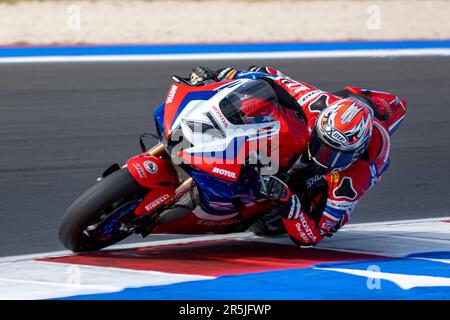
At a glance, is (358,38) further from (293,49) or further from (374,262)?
(374,262)

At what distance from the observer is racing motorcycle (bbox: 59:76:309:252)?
17.6 feet

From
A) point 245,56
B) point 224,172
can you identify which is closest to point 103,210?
point 224,172

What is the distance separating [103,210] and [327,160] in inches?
50.2

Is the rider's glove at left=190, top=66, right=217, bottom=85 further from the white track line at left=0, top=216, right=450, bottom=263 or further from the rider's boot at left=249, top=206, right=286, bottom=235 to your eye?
the white track line at left=0, top=216, right=450, bottom=263

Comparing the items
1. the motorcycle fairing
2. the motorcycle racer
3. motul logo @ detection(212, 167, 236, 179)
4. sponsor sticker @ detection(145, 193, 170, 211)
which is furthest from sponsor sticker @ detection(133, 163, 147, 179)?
the motorcycle racer

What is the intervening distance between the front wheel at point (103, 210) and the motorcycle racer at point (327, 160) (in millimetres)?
738

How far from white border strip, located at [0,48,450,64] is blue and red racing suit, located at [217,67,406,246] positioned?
10677 mm

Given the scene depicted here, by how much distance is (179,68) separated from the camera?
15.3 m

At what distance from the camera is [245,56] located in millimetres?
17219

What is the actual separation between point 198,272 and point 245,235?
1311 millimetres

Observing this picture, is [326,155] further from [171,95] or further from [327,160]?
[171,95]

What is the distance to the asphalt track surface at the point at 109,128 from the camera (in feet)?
24.9

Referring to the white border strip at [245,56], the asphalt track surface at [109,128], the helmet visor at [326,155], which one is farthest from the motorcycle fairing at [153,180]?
the white border strip at [245,56]
